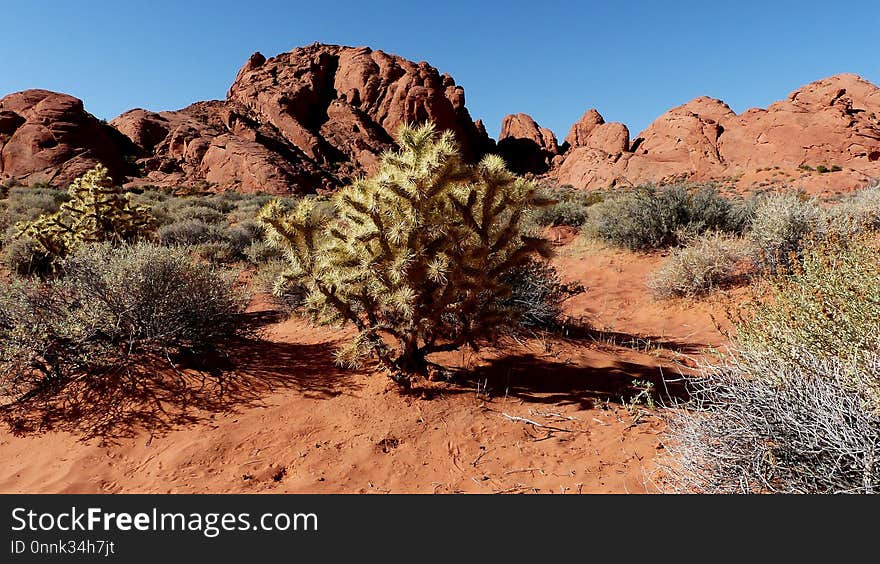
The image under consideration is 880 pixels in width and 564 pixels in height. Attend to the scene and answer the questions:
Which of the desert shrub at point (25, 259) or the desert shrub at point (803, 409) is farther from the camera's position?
the desert shrub at point (25, 259)

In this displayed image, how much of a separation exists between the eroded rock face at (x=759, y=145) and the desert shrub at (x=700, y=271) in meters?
25.4

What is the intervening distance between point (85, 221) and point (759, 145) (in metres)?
50.4

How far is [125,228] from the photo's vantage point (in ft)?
27.7

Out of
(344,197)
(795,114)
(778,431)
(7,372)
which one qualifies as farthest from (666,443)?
(795,114)

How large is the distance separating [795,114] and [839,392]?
168 ft

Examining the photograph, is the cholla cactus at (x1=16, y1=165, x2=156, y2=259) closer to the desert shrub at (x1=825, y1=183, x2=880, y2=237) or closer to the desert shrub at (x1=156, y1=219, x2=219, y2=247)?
the desert shrub at (x1=156, y1=219, x2=219, y2=247)

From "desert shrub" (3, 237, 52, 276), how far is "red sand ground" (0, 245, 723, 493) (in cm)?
688

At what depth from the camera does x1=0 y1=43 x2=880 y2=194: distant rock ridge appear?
115ft

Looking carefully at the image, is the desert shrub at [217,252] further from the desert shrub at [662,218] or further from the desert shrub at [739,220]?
the desert shrub at [739,220]

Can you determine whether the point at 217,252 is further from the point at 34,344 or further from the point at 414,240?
the point at 414,240

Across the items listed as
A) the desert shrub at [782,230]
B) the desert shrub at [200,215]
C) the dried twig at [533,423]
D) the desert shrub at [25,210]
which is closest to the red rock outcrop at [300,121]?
the desert shrub at [25,210]

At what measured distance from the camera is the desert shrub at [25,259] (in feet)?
28.8

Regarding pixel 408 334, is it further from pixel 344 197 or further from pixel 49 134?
pixel 49 134

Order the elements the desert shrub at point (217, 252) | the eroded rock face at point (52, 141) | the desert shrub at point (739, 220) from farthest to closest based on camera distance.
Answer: the eroded rock face at point (52, 141) < the desert shrub at point (217, 252) < the desert shrub at point (739, 220)
